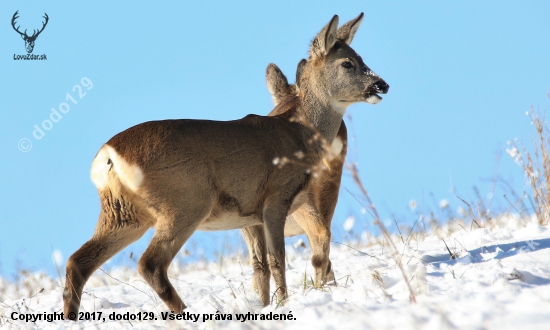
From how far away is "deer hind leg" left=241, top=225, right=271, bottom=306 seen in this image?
6.81 m

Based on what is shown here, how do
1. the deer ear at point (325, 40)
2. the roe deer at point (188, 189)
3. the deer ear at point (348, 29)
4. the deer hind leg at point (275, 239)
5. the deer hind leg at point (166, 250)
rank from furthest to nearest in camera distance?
the deer ear at point (348, 29)
the deer ear at point (325, 40)
the deer hind leg at point (275, 239)
the roe deer at point (188, 189)
the deer hind leg at point (166, 250)

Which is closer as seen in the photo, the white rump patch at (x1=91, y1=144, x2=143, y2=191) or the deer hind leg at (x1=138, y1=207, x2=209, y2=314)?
the deer hind leg at (x1=138, y1=207, x2=209, y2=314)

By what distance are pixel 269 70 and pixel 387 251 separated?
2815 millimetres

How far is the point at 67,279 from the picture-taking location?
19.7ft

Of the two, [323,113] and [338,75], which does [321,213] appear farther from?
[338,75]

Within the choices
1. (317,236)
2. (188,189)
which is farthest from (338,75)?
(188,189)

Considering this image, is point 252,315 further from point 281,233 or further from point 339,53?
point 339,53

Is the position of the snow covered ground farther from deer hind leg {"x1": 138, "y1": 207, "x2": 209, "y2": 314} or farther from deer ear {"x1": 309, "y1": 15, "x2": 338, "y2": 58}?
deer ear {"x1": 309, "y1": 15, "x2": 338, "y2": 58}

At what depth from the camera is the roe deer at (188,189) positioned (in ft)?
19.4

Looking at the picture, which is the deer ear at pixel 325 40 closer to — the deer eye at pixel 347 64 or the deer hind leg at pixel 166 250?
the deer eye at pixel 347 64

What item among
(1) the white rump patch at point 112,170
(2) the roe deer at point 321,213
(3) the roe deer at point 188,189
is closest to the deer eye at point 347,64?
(2) the roe deer at point 321,213

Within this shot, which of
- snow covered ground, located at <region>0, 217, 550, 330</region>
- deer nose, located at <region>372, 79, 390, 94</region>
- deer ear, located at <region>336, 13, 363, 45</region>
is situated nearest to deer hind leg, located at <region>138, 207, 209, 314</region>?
snow covered ground, located at <region>0, 217, 550, 330</region>

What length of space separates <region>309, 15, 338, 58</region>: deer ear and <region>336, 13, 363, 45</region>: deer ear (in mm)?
334

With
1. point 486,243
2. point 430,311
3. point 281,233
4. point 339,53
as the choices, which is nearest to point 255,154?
point 281,233
